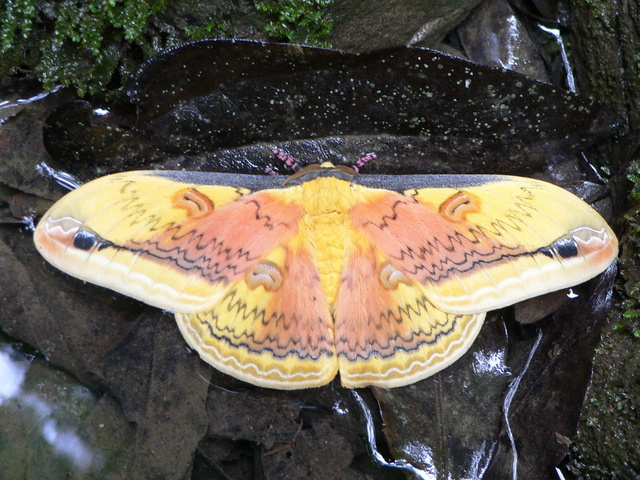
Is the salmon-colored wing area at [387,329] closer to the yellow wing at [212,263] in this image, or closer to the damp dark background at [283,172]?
the yellow wing at [212,263]

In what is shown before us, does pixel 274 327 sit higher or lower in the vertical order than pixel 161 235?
lower

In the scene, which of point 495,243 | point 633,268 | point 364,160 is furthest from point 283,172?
point 633,268

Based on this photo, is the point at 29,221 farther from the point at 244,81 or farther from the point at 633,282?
the point at 633,282

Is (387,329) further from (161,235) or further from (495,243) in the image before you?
(161,235)

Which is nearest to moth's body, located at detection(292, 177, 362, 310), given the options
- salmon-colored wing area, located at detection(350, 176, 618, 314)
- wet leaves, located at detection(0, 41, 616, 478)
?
salmon-colored wing area, located at detection(350, 176, 618, 314)

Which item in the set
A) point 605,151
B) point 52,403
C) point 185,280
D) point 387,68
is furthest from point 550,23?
point 52,403

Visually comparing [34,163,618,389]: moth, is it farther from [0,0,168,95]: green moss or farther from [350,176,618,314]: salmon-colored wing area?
[0,0,168,95]: green moss

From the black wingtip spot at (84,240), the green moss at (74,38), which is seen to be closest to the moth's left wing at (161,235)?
the black wingtip spot at (84,240)

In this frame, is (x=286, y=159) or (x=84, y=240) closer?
(x=84, y=240)
